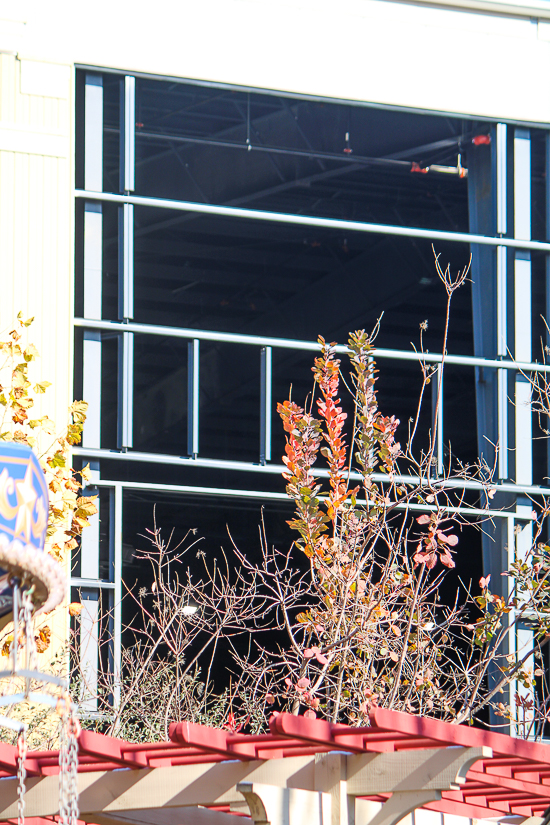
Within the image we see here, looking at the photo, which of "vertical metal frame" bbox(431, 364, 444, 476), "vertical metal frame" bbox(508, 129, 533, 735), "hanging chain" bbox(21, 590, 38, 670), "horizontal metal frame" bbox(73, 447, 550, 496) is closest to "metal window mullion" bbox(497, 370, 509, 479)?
"vertical metal frame" bbox(508, 129, 533, 735)

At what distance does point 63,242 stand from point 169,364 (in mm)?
10143

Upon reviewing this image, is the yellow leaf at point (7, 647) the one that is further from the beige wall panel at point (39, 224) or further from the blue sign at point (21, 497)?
the blue sign at point (21, 497)

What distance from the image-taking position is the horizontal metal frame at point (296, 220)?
1182cm

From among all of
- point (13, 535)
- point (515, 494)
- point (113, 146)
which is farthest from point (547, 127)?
point (13, 535)

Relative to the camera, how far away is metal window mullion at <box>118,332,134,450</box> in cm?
1156

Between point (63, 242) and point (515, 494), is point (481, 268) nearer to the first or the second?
point (515, 494)

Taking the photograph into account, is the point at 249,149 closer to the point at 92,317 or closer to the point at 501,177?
the point at 501,177

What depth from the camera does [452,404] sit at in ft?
73.7

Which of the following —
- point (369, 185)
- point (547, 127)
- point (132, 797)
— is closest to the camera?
point (132, 797)

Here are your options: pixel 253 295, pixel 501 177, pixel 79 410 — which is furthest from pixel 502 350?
pixel 253 295

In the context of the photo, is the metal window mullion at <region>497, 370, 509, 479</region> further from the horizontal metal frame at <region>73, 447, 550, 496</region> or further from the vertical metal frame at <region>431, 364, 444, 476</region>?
the vertical metal frame at <region>431, 364, 444, 476</region>

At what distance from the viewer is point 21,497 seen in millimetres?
4129

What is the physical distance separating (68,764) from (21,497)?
2025mm

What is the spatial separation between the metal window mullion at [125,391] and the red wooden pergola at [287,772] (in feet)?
17.8
